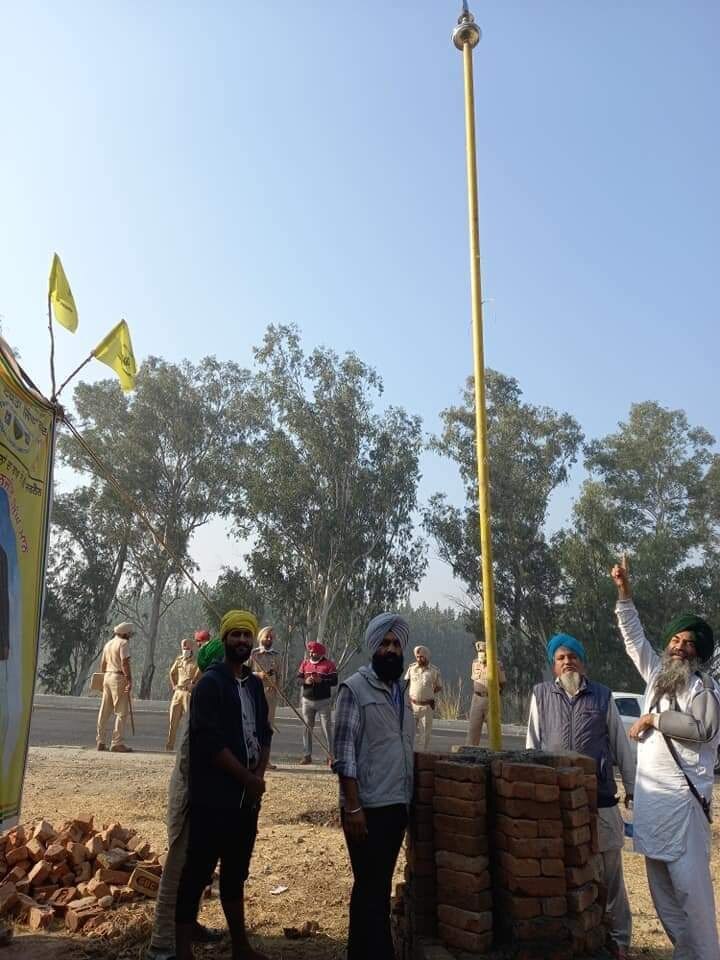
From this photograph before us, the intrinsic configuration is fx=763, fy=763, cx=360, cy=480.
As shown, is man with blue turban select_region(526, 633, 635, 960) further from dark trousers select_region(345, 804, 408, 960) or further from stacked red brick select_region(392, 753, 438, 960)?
dark trousers select_region(345, 804, 408, 960)

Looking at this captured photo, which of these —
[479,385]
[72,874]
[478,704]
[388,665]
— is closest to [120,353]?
[479,385]

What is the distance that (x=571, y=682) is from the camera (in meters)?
4.45

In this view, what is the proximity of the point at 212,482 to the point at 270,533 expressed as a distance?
14.0 feet

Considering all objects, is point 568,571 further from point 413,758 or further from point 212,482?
point 413,758

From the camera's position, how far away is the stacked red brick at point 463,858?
3.45m

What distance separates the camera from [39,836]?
17.3 feet

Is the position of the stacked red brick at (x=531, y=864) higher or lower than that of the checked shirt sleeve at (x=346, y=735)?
lower

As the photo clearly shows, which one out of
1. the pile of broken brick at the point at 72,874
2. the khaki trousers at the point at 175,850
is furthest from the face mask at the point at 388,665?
the pile of broken brick at the point at 72,874

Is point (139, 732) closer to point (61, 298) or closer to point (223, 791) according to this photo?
point (61, 298)

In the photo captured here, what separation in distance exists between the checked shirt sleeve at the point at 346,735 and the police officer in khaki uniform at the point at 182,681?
292 inches

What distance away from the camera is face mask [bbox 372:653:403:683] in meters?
3.75

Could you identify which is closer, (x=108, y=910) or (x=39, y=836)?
(x=108, y=910)

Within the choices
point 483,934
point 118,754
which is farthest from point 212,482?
point 483,934

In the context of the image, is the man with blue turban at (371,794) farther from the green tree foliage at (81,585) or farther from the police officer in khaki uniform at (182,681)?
the green tree foliage at (81,585)
